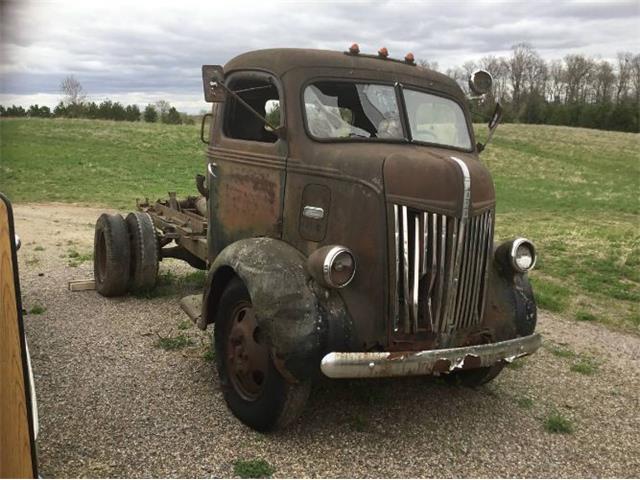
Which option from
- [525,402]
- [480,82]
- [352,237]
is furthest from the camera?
[480,82]

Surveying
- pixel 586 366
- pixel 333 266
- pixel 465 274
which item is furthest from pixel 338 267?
pixel 586 366

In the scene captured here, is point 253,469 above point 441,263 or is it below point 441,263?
below

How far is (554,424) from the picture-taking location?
4.21 m

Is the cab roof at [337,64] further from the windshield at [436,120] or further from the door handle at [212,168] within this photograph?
the door handle at [212,168]

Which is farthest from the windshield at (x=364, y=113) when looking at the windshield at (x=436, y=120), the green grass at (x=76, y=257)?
the green grass at (x=76, y=257)

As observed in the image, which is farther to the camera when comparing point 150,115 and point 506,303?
point 150,115

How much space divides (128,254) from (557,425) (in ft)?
14.8

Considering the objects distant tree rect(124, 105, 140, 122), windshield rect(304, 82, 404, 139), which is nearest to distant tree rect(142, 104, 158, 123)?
distant tree rect(124, 105, 140, 122)

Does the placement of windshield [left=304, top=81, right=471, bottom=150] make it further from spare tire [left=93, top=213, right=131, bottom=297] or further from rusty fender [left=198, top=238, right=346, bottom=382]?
spare tire [left=93, top=213, right=131, bottom=297]

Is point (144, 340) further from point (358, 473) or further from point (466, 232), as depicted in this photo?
point (466, 232)

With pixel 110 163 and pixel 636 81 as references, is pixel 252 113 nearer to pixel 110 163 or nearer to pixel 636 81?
pixel 110 163

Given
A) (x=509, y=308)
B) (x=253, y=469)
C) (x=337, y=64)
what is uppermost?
(x=337, y=64)

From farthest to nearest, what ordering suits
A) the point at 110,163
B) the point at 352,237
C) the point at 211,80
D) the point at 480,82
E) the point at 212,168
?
the point at 110,163 < the point at 212,168 < the point at 480,82 < the point at 211,80 < the point at 352,237

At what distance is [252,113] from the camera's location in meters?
4.73
